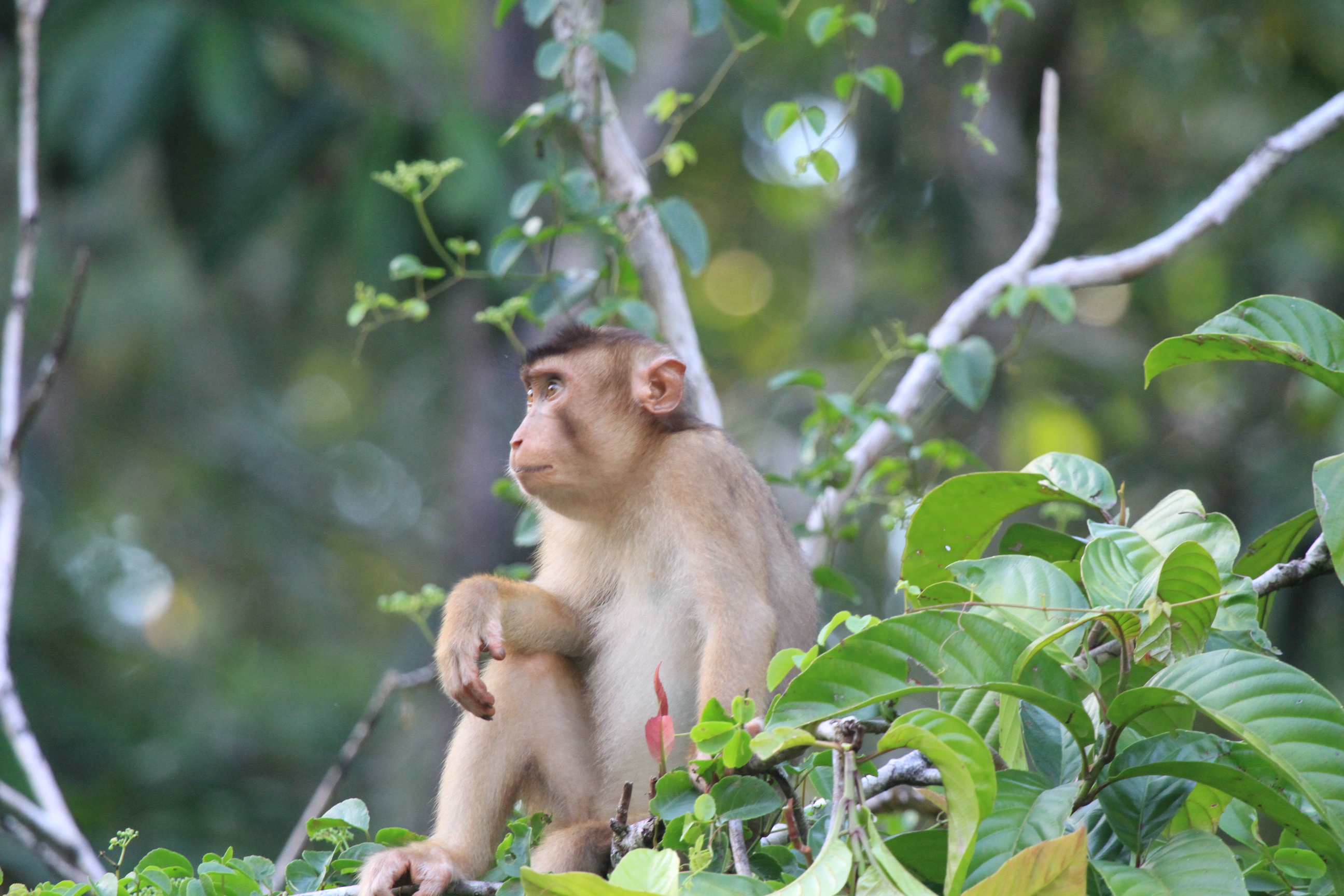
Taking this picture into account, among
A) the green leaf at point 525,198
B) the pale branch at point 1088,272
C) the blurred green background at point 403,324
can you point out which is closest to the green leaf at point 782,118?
the green leaf at point 525,198

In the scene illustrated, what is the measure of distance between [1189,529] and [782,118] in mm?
2694

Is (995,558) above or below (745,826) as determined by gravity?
above

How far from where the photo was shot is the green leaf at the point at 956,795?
7.16 feet

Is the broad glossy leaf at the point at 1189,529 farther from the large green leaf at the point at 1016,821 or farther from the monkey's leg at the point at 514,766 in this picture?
the monkey's leg at the point at 514,766

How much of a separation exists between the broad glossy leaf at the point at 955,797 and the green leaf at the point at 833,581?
310 centimetres

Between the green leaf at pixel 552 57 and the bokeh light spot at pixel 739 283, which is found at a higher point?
the bokeh light spot at pixel 739 283

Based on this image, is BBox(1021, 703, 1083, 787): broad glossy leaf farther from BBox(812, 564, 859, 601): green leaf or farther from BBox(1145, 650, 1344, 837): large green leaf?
BBox(812, 564, 859, 601): green leaf

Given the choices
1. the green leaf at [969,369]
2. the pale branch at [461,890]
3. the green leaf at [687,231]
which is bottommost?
the pale branch at [461,890]

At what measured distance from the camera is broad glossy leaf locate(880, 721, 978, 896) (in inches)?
85.9

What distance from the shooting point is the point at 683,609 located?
4477 millimetres

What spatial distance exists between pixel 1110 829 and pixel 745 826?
30.7 inches

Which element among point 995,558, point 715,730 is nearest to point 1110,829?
point 995,558

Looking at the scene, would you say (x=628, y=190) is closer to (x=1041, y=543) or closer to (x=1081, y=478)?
(x=1041, y=543)

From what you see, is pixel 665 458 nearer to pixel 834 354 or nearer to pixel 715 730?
pixel 715 730
